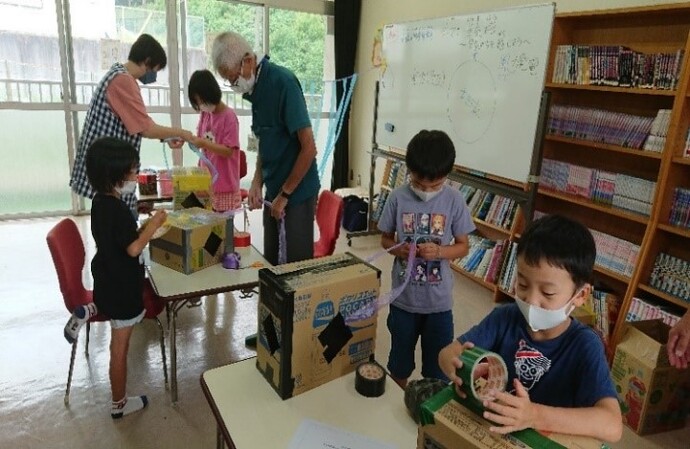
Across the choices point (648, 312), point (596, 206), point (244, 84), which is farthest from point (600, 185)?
point (244, 84)

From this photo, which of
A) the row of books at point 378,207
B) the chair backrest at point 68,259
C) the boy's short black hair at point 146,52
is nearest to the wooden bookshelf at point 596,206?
the row of books at point 378,207

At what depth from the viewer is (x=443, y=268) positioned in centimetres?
183

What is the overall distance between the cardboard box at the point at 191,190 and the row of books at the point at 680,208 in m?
2.44

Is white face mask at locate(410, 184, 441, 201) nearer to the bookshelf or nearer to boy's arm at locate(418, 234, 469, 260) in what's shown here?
boy's arm at locate(418, 234, 469, 260)

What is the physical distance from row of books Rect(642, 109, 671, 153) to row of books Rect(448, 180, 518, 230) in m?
1.04

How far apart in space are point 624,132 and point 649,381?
1.37m

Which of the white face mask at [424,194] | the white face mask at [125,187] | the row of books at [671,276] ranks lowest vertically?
the row of books at [671,276]

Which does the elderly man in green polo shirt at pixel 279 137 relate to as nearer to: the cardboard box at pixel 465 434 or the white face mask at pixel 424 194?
the white face mask at pixel 424 194

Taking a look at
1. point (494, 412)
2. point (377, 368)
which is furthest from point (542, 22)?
point (494, 412)

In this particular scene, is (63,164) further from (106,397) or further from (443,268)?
(443,268)

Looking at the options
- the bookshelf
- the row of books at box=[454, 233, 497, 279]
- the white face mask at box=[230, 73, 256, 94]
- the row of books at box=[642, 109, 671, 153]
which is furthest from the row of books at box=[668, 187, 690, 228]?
the white face mask at box=[230, 73, 256, 94]

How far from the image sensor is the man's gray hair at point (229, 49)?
218 cm

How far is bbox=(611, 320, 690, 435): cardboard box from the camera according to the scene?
2217mm

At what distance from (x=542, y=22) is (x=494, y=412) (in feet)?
9.16
